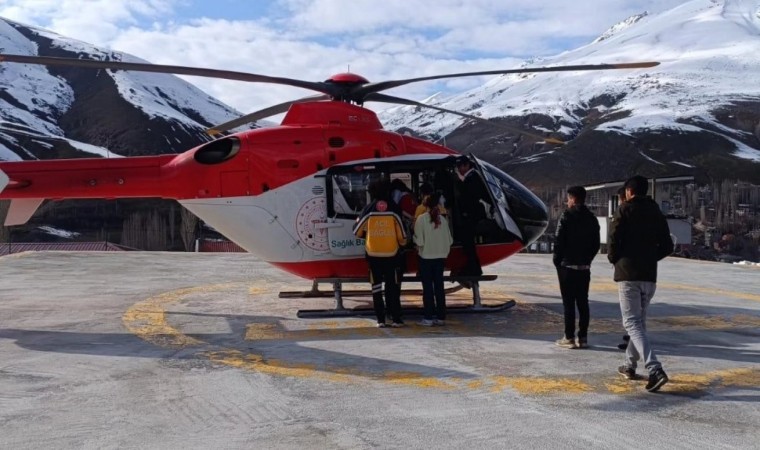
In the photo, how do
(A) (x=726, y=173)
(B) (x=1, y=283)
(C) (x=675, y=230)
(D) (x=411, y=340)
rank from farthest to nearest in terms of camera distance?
(A) (x=726, y=173) → (C) (x=675, y=230) → (B) (x=1, y=283) → (D) (x=411, y=340)

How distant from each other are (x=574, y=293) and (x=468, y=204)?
8.94 feet

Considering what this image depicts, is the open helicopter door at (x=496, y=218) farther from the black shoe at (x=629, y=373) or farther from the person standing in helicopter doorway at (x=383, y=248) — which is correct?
the black shoe at (x=629, y=373)

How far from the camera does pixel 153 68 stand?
25.4 feet

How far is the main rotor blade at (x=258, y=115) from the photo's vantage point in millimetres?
9852

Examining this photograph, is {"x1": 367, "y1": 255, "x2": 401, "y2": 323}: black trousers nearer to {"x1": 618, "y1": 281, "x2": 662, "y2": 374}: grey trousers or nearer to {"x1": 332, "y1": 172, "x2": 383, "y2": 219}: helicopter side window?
{"x1": 332, "y1": 172, "x2": 383, "y2": 219}: helicopter side window

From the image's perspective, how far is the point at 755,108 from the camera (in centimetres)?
12888

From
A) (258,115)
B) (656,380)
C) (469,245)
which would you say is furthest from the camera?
(258,115)

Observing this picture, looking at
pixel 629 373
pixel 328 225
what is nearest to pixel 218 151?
pixel 328 225

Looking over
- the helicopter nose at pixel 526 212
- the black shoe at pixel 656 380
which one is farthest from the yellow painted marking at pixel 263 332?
the black shoe at pixel 656 380

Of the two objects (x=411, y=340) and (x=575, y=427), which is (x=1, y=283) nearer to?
(x=411, y=340)

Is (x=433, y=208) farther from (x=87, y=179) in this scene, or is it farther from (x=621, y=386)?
(x=87, y=179)

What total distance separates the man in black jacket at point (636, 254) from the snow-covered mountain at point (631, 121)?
237 feet

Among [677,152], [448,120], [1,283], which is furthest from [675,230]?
[448,120]

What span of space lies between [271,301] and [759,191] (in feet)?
291
